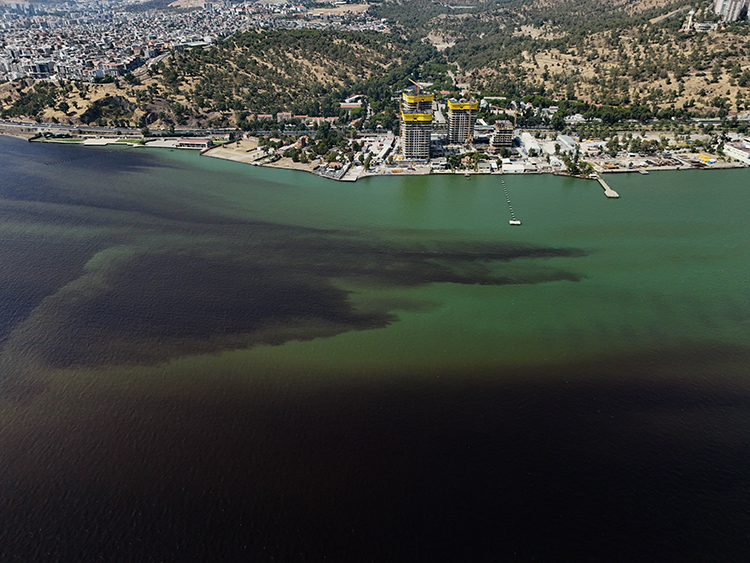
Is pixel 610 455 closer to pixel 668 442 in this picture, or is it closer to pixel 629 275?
pixel 668 442

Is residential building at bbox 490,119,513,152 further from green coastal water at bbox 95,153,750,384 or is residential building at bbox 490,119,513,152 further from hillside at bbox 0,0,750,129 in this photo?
hillside at bbox 0,0,750,129

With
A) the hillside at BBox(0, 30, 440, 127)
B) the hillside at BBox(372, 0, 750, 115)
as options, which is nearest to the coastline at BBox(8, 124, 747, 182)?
the hillside at BBox(0, 30, 440, 127)

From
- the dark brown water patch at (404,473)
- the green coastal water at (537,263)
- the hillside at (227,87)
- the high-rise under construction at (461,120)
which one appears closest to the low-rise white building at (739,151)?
the green coastal water at (537,263)

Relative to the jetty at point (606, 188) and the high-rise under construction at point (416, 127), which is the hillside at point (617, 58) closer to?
the jetty at point (606, 188)

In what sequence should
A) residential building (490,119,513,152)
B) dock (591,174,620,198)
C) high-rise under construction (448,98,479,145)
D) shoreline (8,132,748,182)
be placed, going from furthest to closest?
high-rise under construction (448,98,479,145) → residential building (490,119,513,152) → shoreline (8,132,748,182) → dock (591,174,620,198)

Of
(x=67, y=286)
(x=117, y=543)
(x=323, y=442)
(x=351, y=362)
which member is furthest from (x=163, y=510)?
(x=67, y=286)

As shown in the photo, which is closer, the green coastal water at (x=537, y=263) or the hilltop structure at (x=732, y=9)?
the green coastal water at (x=537, y=263)

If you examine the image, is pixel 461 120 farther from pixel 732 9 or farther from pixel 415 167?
pixel 732 9

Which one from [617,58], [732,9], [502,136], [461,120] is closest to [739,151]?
[502,136]
